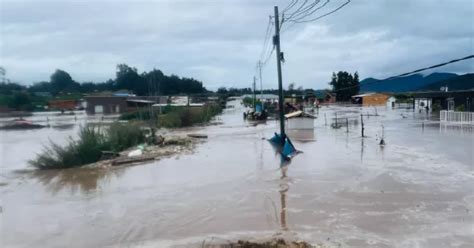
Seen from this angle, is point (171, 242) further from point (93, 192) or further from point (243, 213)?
point (93, 192)

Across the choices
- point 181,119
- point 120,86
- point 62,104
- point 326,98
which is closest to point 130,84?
point 120,86

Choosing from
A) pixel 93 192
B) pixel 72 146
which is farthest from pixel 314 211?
pixel 72 146

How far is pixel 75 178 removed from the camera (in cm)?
1902

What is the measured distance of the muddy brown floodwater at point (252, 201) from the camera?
32.9 feet

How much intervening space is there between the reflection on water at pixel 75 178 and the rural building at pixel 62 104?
3804 inches

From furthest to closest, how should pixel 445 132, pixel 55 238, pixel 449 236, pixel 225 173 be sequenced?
pixel 445 132, pixel 225 173, pixel 55 238, pixel 449 236

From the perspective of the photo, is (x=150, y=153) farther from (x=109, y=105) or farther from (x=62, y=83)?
(x=62, y=83)

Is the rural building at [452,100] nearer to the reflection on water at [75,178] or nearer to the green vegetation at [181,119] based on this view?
the green vegetation at [181,119]

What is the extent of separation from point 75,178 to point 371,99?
92289 mm

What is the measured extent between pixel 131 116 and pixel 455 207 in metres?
58.7

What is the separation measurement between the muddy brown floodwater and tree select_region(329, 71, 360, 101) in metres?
84.9

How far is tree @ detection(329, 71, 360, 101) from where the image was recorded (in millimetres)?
106562

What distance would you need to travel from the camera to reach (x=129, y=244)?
9.64 m

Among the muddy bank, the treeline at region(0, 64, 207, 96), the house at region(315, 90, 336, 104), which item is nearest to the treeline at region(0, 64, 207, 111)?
the treeline at region(0, 64, 207, 96)
